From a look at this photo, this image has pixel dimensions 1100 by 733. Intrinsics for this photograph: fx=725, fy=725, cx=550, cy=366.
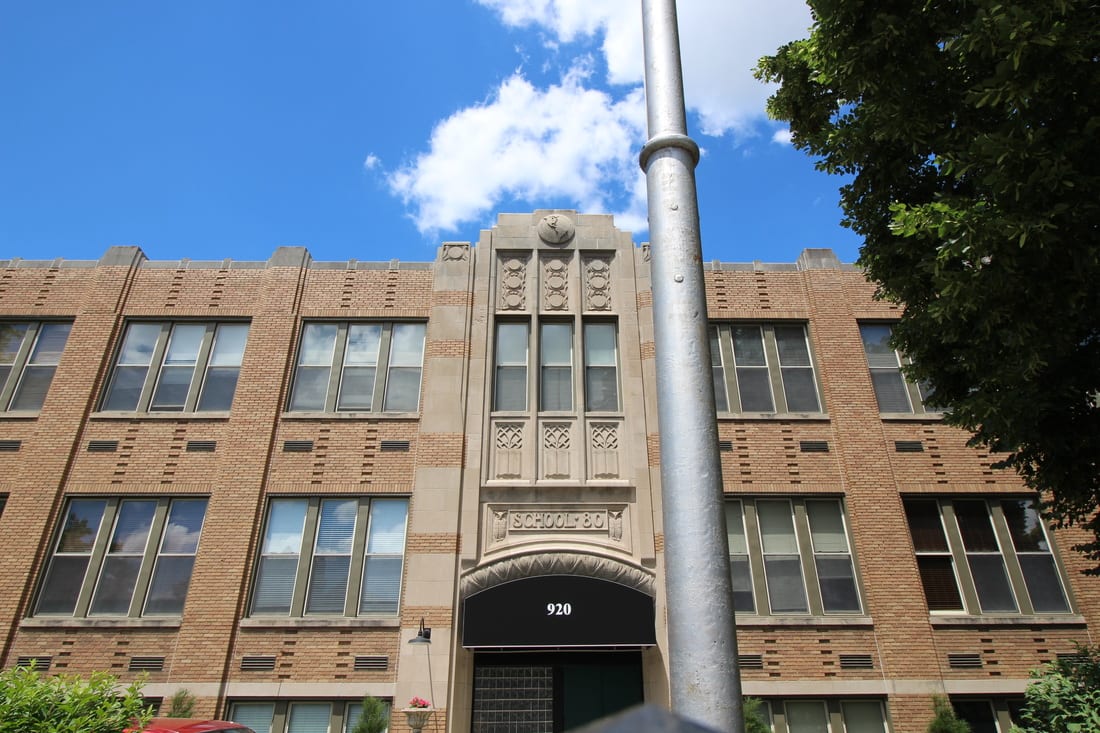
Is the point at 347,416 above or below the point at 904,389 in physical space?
below

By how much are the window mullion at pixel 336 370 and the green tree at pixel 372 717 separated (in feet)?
20.0

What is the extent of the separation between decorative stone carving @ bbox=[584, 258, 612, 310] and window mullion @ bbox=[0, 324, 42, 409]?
12.9 meters

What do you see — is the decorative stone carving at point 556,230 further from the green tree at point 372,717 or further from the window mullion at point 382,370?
the green tree at point 372,717

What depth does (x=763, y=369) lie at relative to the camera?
1677 centimetres

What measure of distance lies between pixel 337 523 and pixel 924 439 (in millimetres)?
12742

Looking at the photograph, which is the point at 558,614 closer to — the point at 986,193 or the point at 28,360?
the point at 986,193

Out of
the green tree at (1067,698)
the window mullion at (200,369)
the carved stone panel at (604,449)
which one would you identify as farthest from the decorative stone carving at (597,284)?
the green tree at (1067,698)

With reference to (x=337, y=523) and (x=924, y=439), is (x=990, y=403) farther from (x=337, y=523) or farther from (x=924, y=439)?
(x=337, y=523)

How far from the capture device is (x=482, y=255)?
17.1 meters

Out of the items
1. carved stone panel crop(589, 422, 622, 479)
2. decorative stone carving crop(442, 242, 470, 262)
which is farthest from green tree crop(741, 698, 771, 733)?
decorative stone carving crop(442, 242, 470, 262)

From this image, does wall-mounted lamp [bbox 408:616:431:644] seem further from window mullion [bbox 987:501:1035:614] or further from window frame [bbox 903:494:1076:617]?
window mullion [bbox 987:501:1035:614]

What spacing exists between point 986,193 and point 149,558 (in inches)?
614

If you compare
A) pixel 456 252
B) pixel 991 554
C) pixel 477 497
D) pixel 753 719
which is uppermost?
pixel 456 252

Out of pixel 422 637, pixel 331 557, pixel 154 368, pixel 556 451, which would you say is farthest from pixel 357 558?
pixel 154 368
